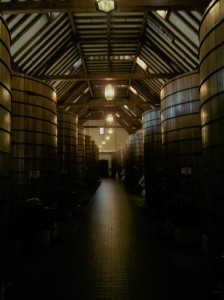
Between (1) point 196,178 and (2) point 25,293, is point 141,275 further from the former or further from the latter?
(1) point 196,178

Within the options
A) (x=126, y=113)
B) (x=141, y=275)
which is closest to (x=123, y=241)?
(x=141, y=275)

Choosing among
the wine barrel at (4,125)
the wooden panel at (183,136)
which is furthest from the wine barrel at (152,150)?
the wine barrel at (4,125)

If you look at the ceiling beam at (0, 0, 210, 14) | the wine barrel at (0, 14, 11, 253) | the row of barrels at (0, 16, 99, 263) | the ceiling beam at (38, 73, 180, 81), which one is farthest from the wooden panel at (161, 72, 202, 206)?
the ceiling beam at (38, 73, 180, 81)

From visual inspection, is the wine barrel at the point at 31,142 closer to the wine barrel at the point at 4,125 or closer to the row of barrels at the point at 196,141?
the wine barrel at the point at 4,125

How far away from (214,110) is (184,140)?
2818mm

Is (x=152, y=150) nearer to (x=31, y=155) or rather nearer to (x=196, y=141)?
(x=196, y=141)

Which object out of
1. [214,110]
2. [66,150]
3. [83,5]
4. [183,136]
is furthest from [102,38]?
[214,110]

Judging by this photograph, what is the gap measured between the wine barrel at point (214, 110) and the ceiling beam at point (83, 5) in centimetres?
241

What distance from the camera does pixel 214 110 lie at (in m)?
4.20

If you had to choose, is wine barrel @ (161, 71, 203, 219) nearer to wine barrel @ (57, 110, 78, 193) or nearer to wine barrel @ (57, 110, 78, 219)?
wine barrel @ (57, 110, 78, 219)

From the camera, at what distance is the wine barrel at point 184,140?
671cm

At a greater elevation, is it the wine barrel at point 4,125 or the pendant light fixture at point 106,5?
the pendant light fixture at point 106,5

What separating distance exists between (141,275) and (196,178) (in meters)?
2.73

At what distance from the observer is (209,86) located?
4.38 metres
